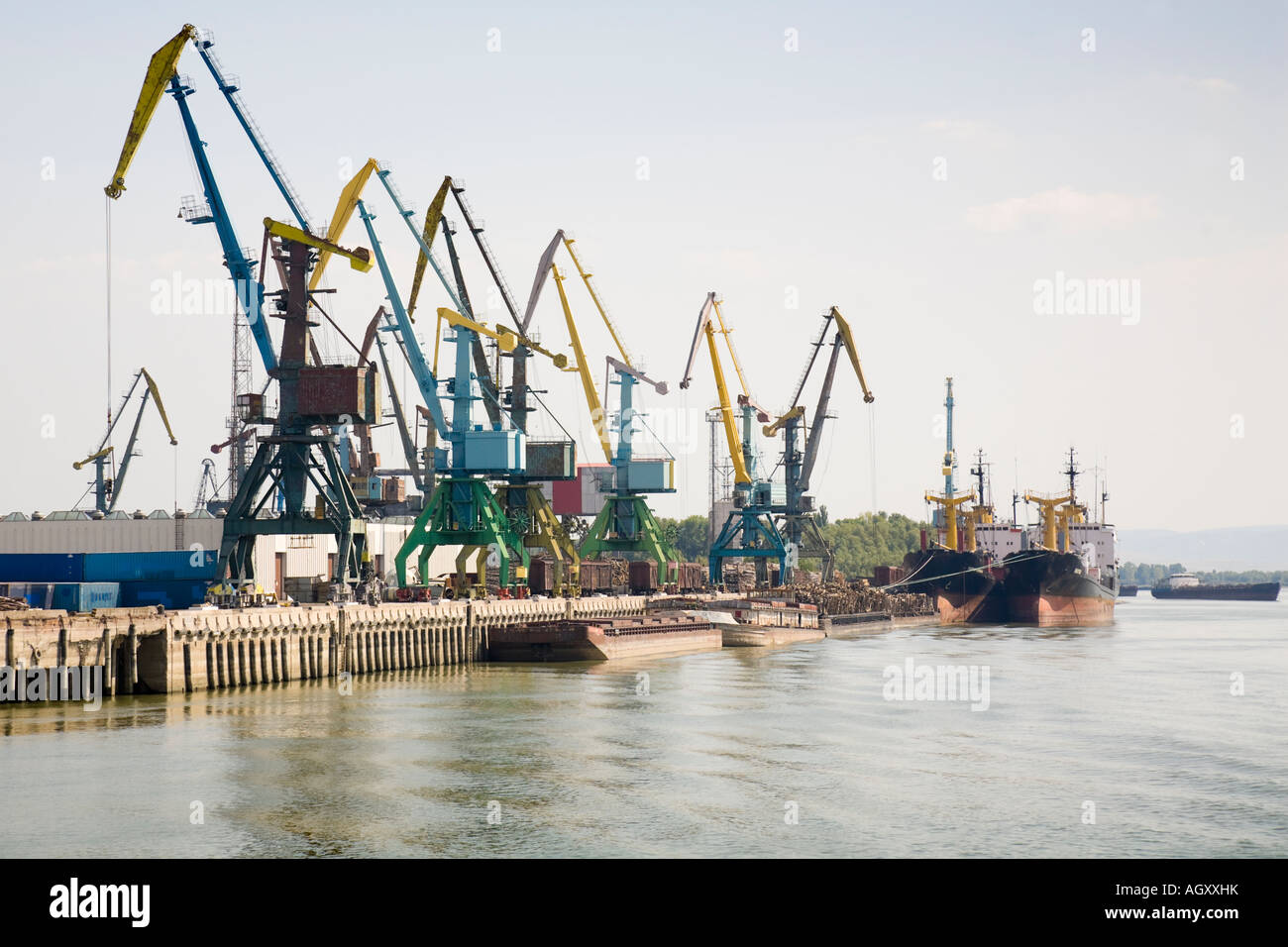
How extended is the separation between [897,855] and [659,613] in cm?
7327

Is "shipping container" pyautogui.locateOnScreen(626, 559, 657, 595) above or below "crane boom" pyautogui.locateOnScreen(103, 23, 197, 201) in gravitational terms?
below

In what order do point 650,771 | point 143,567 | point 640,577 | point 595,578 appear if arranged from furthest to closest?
point 640,577 → point 595,578 → point 143,567 → point 650,771

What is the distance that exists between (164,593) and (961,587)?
98.9 metres

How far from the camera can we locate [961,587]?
497ft

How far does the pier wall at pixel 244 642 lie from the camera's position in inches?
2179

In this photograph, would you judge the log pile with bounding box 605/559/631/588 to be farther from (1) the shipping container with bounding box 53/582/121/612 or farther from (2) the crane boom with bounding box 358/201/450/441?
(1) the shipping container with bounding box 53/582/121/612

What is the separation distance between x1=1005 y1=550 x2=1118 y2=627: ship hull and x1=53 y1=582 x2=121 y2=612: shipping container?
98164 mm

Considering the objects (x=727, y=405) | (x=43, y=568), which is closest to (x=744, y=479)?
(x=727, y=405)

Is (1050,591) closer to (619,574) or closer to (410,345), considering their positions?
(619,574)

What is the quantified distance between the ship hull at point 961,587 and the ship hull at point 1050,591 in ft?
7.59

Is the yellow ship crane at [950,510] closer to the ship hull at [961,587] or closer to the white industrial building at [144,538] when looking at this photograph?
the ship hull at [961,587]

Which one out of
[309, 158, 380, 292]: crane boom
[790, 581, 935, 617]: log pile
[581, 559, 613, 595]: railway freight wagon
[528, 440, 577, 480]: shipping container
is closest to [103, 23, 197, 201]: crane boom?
[309, 158, 380, 292]: crane boom

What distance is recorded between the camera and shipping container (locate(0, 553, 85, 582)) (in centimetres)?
7625

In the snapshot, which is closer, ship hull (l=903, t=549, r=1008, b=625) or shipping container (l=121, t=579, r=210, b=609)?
shipping container (l=121, t=579, r=210, b=609)
